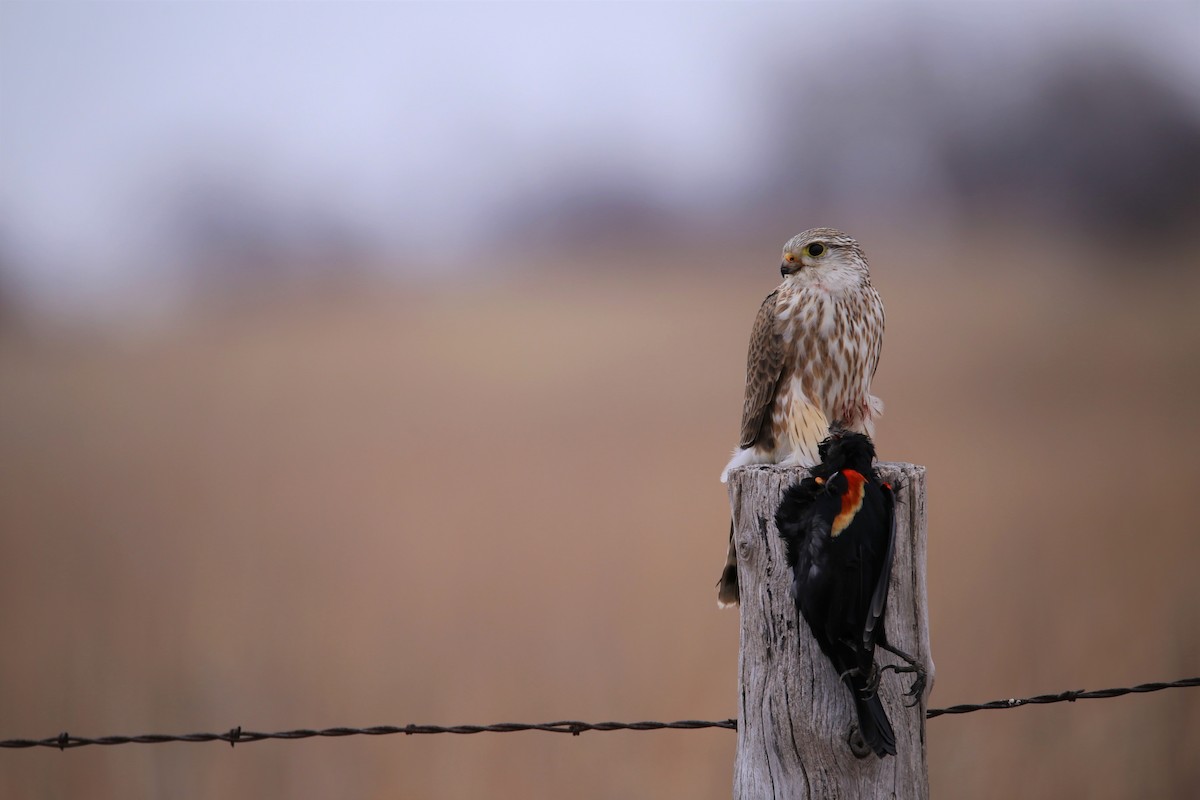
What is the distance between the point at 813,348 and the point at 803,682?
1.24 metres

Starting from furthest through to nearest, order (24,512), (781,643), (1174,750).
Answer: (24,512) < (1174,750) < (781,643)

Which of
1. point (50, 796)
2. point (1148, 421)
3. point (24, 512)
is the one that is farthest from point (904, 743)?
point (1148, 421)

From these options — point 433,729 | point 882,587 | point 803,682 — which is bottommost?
point 433,729

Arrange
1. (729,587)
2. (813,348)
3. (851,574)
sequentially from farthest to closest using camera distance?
(813,348), (729,587), (851,574)

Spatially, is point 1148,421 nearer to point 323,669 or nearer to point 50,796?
point 323,669

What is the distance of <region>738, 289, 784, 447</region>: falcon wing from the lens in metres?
2.35

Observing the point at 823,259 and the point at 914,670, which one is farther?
the point at 823,259

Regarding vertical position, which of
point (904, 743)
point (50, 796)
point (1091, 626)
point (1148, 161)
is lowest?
point (50, 796)

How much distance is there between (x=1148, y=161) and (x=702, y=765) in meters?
7.99

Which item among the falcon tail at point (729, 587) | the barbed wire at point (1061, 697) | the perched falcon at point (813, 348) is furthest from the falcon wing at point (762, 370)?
the barbed wire at point (1061, 697)

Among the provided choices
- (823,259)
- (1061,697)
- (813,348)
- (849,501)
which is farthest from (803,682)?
(823,259)

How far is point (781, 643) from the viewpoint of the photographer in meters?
1.25

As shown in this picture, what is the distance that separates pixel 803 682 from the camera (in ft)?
4.04

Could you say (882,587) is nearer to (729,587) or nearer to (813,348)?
(729,587)
